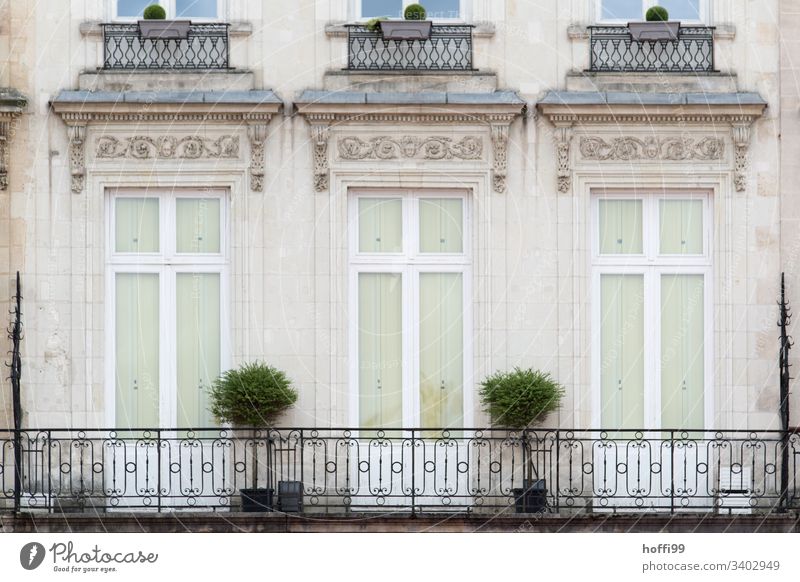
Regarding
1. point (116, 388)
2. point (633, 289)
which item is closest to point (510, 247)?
point (633, 289)

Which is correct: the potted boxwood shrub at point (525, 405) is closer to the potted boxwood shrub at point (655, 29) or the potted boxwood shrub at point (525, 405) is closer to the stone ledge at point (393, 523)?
the stone ledge at point (393, 523)

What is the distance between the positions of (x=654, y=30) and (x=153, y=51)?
526cm

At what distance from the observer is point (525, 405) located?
19.8m

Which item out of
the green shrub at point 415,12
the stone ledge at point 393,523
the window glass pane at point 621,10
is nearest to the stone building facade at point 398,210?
the window glass pane at point 621,10

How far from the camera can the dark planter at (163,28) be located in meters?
20.3

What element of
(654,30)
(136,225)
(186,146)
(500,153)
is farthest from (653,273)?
(136,225)

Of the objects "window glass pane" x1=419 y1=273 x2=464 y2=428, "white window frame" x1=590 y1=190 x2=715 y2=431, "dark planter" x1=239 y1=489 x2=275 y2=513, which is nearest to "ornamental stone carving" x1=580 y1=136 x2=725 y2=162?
"white window frame" x1=590 y1=190 x2=715 y2=431

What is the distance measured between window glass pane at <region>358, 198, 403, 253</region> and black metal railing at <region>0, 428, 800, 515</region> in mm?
1965

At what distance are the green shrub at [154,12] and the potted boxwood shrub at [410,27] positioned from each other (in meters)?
2.28

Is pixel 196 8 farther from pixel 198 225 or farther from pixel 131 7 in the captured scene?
pixel 198 225

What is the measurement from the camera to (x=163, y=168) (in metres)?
20.3

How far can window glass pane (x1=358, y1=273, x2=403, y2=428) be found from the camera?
67.3 feet

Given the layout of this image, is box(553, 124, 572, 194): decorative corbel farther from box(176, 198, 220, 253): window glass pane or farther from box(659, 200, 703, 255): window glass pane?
box(176, 198, 220, 253): window glass pane

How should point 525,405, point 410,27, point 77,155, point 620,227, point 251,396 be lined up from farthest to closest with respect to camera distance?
point 620,227
point 410,27
point 77,155
point 525,405
point 251,396
